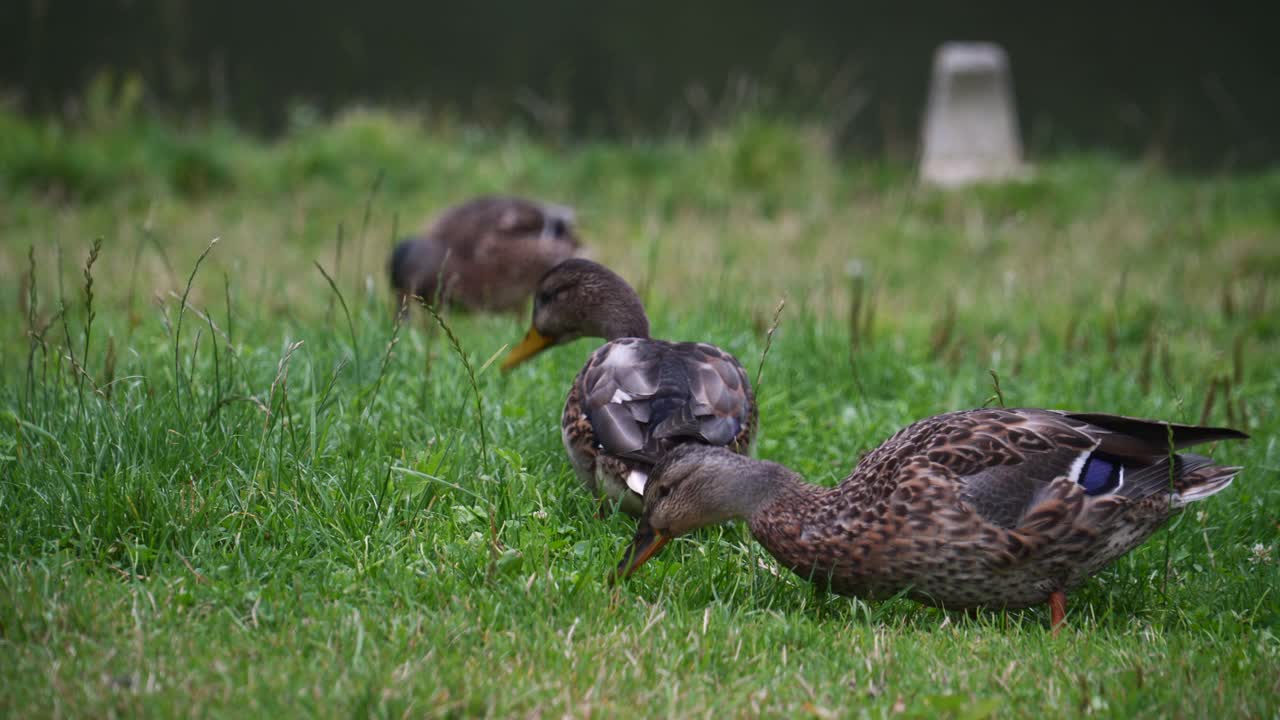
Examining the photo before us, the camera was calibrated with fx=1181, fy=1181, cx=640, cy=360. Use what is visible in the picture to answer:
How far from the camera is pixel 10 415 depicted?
346 cm

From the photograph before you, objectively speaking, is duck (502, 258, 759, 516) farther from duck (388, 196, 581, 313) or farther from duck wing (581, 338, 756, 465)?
duck (388, 196, 581, 313)

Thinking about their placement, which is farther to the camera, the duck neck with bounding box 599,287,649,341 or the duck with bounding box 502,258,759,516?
the duck neck with bounding box 599,287,649,341

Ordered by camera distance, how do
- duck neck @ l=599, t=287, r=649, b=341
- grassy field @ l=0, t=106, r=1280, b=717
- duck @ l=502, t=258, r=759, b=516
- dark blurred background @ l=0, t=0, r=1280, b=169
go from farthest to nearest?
dark blurred background @ l=0, t=0, r=1280, b=169
duck neck @ l=599, t=287, r=649, b=341
duck @ l=502, t=258, r=759, b=516
grassy field @ l=0, t=106, r=1280, b=717

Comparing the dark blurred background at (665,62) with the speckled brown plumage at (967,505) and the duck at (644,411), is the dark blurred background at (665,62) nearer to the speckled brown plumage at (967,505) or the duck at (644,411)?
the duck at (644,411)

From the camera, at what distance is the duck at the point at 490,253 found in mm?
6738

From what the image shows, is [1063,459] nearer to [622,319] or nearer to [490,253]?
[622,319]

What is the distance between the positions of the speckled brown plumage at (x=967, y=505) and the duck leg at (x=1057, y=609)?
1 centimetres

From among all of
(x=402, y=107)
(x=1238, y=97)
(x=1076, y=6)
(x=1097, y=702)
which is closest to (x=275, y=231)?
(x=402, y=107)

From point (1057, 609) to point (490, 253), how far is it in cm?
445

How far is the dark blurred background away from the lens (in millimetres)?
12875

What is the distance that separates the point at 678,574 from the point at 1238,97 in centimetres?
1632

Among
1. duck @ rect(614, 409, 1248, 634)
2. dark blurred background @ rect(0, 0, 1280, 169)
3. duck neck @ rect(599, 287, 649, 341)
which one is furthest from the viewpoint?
dark blurred background @ rect(0, 0, 1280, 169)

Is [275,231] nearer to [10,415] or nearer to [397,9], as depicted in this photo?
[10,415]

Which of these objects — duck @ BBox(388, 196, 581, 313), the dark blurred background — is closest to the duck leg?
duck @ BBox(388, 196, 581, 313)
